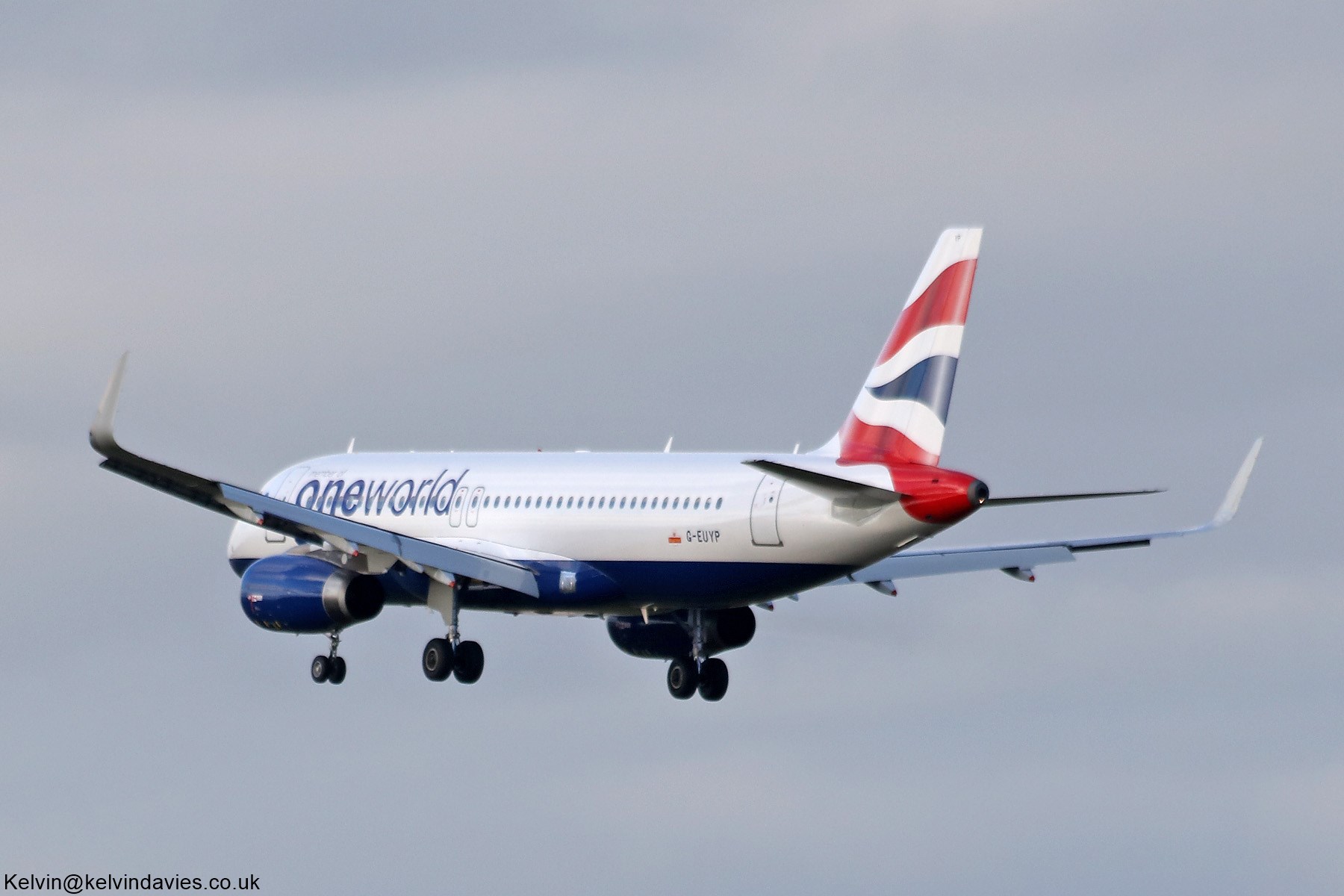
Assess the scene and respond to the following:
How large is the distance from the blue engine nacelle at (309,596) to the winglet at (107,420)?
10517mm

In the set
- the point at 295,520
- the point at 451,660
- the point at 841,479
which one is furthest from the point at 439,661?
the point at 841,479

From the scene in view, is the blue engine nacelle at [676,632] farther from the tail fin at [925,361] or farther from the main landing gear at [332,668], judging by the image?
the tail fin at [925,361]

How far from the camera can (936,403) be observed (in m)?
50.7

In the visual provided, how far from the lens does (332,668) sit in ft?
200

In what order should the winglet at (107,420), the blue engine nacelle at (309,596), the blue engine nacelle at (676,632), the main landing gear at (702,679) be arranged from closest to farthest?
the winglet at (107,420), the blue engine nacelle at (309,596), the blue engine nacelle at (676,632), the main landing gear at (702,679)

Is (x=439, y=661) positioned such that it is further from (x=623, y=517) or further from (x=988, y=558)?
(x=988, y=558)

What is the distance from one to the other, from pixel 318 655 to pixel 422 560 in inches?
264

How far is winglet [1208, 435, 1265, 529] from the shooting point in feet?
183

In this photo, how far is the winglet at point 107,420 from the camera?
45656 mm

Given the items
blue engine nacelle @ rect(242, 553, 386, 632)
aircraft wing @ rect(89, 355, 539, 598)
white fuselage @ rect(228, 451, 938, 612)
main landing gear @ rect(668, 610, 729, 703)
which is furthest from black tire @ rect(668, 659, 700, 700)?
blue engine nacelle @ rect(242, 553, 386, 632)

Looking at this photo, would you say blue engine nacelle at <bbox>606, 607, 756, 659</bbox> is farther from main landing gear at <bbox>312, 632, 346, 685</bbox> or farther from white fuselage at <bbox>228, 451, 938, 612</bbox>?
main landing gear at <bbox>312, 632, 346, 685</bbox>

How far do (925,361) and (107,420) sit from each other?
1618 cm

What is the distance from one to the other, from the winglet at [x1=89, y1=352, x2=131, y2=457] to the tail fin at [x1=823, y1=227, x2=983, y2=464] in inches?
592

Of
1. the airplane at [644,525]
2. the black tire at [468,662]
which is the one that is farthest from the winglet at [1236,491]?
the black tire at [468,662]
